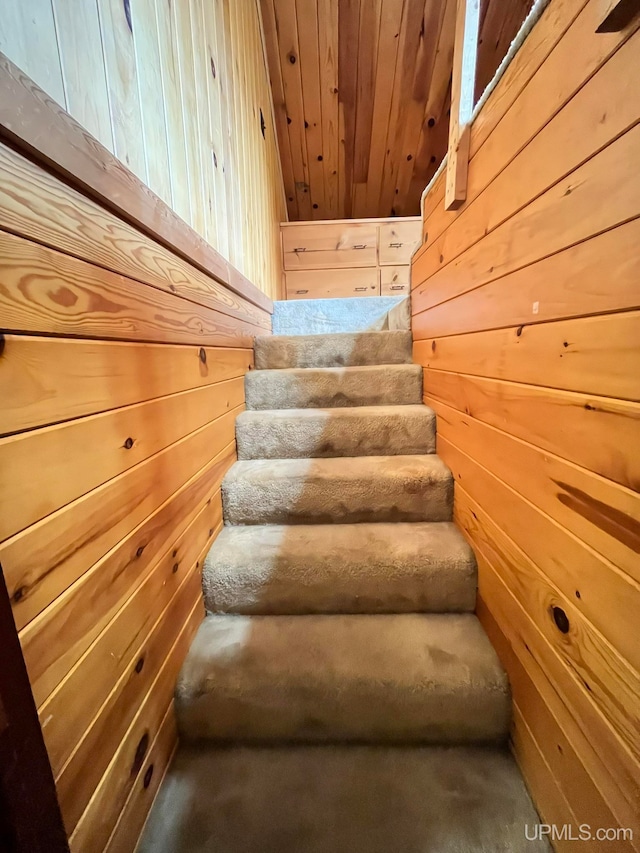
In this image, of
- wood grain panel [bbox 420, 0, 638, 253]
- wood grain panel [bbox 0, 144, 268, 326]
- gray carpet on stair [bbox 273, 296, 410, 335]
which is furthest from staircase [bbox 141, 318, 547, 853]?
gray carpet on stair [bbox 273, 296, 410, 335]

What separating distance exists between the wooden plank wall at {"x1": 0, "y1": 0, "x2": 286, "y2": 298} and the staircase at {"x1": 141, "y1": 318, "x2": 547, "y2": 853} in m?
0.95

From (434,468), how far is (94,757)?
1120 millimetres

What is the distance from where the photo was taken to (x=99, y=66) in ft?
2.23

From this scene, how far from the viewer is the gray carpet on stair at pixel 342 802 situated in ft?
2.40

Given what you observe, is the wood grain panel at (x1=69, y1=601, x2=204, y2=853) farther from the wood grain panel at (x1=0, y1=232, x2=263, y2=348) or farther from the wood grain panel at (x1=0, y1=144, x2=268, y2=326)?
the wood grain panel at (x1=0, y1=144, x2=268, y2=326)

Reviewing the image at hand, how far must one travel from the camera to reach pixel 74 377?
566 mm

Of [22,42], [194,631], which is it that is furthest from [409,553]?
[22,42]

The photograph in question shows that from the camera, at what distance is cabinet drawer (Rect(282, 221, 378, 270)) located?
3.03 metres

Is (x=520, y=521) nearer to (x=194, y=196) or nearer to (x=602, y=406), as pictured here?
(x=602, y=406)

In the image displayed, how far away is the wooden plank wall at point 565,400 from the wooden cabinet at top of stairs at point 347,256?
2195mm

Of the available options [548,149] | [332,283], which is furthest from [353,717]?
[332,283]

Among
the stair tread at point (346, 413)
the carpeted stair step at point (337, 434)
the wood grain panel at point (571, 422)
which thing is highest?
the wood grain panel at point (571, 422)

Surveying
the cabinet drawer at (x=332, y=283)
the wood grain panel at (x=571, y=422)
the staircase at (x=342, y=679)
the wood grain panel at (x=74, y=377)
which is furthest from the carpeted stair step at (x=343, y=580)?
the cabinet drawer at (x=332, y=283)

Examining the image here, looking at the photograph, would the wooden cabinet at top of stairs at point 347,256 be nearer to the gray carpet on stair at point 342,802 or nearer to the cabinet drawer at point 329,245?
the cabinet drawer at point 329,245
